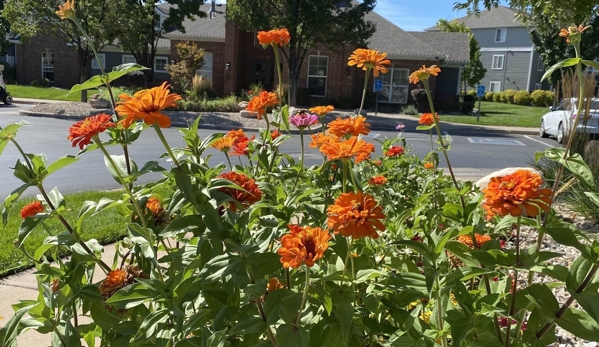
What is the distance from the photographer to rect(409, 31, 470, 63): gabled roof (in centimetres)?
2834

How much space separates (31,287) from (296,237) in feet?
11.3

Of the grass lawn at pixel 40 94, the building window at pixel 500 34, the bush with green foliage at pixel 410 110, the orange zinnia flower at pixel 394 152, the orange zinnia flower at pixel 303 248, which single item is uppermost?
the building window at pixel 500 34

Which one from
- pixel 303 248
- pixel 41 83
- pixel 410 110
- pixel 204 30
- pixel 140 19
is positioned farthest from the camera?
pixel 41 83

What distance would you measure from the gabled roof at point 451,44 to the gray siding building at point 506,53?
686 inches

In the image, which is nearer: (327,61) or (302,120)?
(302,120)

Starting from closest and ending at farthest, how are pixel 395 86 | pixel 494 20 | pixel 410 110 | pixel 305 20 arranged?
pixel 305 20 → pixel 410 110 → pixel 395 86 → pixel 494 20

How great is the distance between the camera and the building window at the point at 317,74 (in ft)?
88.6

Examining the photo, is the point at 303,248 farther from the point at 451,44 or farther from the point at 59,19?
the point at 451,44

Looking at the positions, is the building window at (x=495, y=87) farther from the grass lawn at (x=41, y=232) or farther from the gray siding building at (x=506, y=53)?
the grass lawn at (x=41, y=232)

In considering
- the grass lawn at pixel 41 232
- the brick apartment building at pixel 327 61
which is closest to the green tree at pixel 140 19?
the brick apartment building at pixel 327 61

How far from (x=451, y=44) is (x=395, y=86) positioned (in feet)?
16.4

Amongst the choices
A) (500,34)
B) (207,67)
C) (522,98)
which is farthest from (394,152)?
(500,34)

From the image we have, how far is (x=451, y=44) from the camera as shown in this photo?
3012cm

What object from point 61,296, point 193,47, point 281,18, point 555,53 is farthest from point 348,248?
point 555,53
